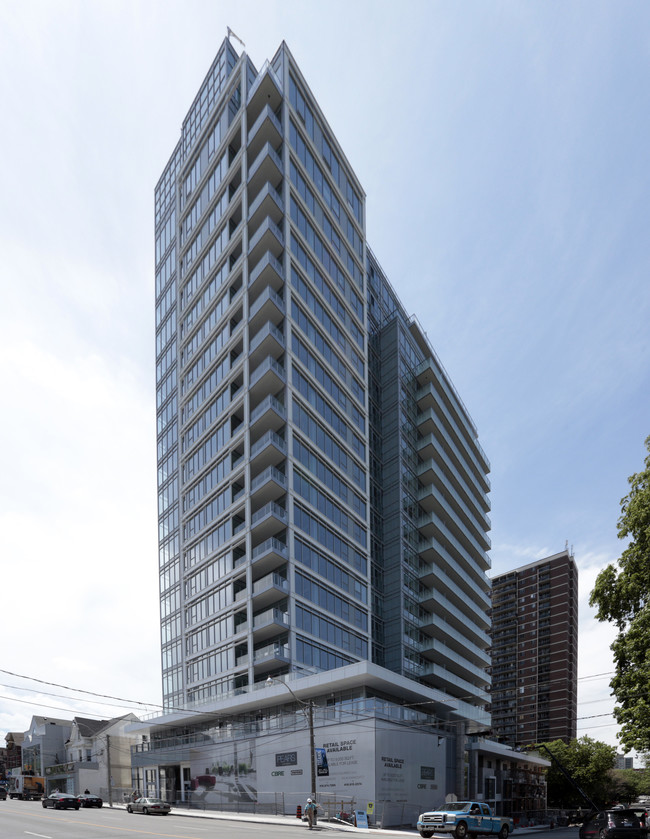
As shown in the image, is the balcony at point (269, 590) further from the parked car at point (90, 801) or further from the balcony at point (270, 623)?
the parked car at point (90, 801)

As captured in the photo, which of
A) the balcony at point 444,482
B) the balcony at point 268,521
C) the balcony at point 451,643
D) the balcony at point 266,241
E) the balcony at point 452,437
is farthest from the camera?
the balcony at point 452,437

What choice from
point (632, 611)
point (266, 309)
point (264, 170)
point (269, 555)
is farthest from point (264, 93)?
point (632, 611)

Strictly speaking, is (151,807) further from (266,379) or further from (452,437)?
(452,437)

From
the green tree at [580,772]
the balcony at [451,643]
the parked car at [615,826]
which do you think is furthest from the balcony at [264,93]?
the green tree at [580,772]

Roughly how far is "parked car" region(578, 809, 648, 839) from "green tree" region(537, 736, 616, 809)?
7485cm

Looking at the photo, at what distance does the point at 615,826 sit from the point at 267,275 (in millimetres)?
49801

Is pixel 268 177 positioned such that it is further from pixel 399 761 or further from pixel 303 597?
pixel 399 761

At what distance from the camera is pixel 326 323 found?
69000mm

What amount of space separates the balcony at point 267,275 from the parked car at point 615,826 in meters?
48.5

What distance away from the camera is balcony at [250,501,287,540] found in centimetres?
5634

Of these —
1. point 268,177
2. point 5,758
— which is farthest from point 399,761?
point 5,758

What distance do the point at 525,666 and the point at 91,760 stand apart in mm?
100781

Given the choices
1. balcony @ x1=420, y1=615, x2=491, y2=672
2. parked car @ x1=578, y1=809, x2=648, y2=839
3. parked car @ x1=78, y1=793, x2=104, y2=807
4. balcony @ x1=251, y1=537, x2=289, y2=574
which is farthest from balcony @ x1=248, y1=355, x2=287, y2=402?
parked car @ x1=578, y1=809, x2=648, y2=839

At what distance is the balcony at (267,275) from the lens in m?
60.8
